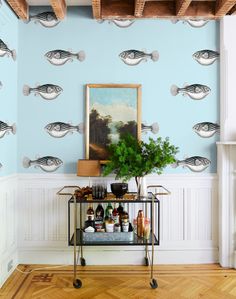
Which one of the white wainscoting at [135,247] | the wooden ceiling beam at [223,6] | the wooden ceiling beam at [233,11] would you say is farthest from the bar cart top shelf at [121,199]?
the wooden ceiling beam at [233,11]

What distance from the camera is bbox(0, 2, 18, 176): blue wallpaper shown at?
2713 mm

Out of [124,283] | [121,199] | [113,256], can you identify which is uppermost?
[121,199]

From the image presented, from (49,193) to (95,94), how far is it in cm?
112

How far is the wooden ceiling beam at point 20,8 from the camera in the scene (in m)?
2.74

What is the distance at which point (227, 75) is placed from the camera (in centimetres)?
305

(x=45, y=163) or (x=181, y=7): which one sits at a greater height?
(x=181, y=7)

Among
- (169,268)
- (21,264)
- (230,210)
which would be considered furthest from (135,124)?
(21,264)

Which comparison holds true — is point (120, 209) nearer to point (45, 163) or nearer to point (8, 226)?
point (45, 163)

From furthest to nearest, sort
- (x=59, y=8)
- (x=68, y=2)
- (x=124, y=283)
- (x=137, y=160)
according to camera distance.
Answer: (x=68, y=2) < (x=59, y=8) < (x=124, y=283) < (x=137, y=160)

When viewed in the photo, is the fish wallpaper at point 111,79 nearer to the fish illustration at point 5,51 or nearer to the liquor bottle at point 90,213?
the fish illustration at point 5,51

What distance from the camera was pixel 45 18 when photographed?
10.2ft

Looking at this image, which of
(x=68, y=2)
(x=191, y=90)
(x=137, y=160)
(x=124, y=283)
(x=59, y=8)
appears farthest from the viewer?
(x=191, y=90)

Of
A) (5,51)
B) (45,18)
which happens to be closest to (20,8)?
(45,18)

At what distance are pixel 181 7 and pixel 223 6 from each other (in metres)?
0.40
